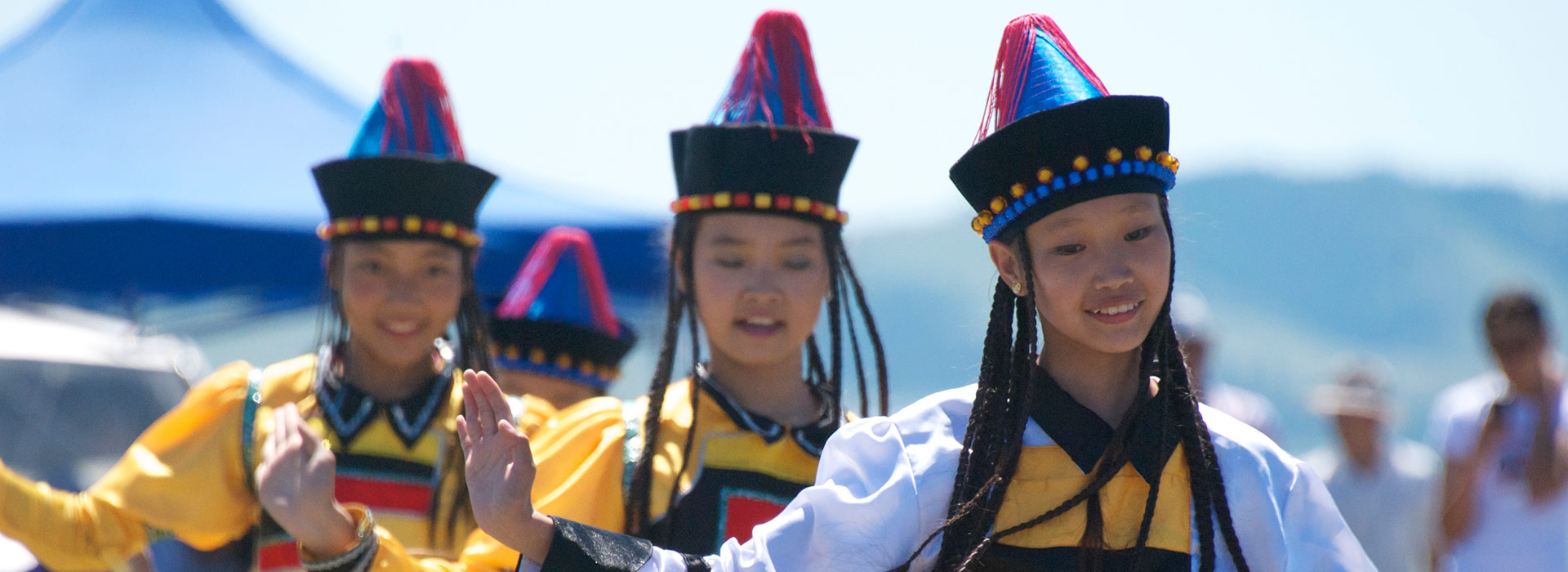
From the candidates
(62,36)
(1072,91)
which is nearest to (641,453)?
(1072,91)

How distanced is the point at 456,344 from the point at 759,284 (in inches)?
45.6

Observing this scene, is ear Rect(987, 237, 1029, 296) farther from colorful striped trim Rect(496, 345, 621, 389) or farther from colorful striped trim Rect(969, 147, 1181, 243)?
colorful striped trim Rect(496, 345, 621, 389)

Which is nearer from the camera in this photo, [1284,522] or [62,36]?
[1284,522]

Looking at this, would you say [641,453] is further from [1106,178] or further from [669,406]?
[1106,178]

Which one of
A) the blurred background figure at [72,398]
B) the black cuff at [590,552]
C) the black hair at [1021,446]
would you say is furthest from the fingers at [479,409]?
the blurred background figure at [72,398]

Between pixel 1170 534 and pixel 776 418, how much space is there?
1000 millimetres

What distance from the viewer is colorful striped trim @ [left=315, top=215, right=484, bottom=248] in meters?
3.13

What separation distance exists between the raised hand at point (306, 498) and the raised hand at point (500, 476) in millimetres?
389

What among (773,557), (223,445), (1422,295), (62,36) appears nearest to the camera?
(773,557)

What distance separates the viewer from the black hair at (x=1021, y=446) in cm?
188

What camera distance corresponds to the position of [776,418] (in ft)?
9.07

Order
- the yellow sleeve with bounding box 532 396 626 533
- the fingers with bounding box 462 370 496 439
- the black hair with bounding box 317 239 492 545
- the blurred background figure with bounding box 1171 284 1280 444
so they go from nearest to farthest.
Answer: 1. the fingers with bounding box 462 370 496 439
2. the yellow sleeve with bounding box 532 396 626 533
3. the black hair with bounding box 317 239 492 545
4. the blurred background figure with bounding box 1171 284 1280 444

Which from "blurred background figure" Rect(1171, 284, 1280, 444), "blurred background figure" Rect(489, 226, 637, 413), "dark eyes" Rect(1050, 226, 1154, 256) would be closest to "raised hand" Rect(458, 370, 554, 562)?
"dark eyes" Rect(1050, 226, 1154, 256)

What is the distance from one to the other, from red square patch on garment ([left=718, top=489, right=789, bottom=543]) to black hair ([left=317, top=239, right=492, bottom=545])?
637 mm
